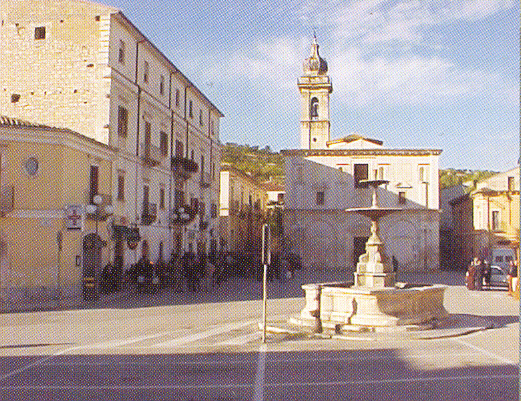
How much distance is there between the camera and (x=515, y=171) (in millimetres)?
50125

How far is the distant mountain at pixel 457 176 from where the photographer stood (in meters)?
68.7

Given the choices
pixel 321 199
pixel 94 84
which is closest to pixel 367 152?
pixel 321 199

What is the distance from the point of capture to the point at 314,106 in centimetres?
6269

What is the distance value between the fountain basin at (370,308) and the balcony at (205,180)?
27.0 metres

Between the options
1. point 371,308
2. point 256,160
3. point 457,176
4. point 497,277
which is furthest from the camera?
point 256,160

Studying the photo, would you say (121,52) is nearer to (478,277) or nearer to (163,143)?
(163,143)

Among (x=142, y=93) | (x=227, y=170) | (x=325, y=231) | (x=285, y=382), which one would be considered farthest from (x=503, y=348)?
(x=227, y=170)

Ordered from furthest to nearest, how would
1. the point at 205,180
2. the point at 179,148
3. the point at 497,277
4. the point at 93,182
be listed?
the point at 205,180, the point at 179,148, the point at 497,277, the point at 93,182

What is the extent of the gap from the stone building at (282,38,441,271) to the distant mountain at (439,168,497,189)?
882 inches

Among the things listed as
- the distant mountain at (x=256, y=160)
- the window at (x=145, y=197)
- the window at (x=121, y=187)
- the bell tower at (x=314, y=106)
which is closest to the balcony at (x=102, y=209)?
the window at (x=121, y=187)

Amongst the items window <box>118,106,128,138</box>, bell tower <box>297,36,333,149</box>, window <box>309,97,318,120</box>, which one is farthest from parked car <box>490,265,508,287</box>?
window <box>309,97,318,120</box>

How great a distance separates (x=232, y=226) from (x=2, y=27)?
27.7 m

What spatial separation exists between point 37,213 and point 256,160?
3173 inches

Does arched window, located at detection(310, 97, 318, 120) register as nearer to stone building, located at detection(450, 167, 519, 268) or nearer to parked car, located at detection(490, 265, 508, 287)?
stone building, located at detection(450, 167, 519, 268)
